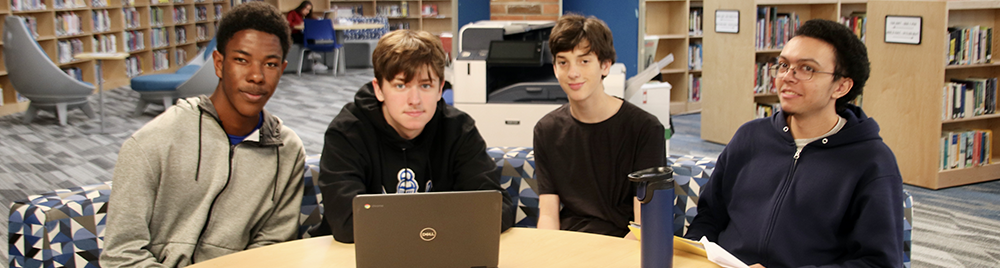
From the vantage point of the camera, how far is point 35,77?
6.07 meters

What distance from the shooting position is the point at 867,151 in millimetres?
1652

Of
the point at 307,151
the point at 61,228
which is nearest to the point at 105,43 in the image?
the point at 307,151

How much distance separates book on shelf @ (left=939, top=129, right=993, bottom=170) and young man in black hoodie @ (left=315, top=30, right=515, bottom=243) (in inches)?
135

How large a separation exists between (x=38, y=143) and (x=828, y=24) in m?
5.79

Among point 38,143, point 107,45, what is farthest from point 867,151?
point 107,45

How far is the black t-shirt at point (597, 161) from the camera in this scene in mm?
2104

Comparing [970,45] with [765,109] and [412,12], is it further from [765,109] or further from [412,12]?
[412,12]

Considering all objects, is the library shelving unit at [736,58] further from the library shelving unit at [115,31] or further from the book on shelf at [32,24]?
the book on shelf at [32,24]

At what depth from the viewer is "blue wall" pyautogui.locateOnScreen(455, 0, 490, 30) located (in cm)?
459

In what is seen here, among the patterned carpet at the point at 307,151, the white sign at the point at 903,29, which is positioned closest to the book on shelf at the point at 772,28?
the patterned carpet at the point at 307,151

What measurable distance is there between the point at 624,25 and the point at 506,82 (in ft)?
2.77

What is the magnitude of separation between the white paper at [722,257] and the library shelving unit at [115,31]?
6890 millimetres

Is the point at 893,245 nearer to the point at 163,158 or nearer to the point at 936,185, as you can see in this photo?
the point at 163,158

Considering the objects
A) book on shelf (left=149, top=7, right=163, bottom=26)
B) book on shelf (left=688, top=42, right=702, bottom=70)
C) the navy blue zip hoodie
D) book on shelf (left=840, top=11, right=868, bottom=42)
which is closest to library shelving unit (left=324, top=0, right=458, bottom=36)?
book on shelf (left=149, top=7, right=163, bottom=26)
